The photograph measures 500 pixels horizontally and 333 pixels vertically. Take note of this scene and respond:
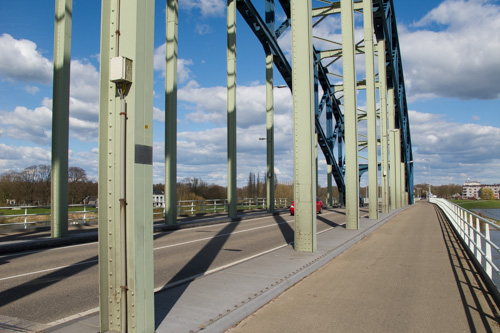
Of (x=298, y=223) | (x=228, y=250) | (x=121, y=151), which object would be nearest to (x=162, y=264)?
(x=228, y=250)

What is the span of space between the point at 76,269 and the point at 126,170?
555 cm

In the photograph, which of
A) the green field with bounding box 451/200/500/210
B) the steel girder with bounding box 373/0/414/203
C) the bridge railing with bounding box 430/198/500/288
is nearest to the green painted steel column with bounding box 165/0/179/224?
the bridge railing with bounding box 430/198/500/288

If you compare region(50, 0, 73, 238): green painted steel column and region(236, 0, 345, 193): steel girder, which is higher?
region(236, 0, 345, 193): steel girder

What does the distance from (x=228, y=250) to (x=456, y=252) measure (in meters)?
6.78

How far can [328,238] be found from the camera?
12.8m

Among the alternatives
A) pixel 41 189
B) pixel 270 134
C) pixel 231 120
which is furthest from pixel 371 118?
pixel 41 189

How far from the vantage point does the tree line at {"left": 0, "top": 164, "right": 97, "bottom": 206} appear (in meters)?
45.2

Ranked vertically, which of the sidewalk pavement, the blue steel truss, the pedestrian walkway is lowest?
the pedestrian walkway

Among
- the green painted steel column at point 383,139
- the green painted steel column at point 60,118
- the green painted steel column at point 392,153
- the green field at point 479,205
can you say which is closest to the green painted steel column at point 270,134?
the green painted steel column at point 383,139

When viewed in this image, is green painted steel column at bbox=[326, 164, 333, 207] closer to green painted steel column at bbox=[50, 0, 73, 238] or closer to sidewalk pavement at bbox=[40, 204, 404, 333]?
green painted steel column at bbox=[50, 0, 73, 238]

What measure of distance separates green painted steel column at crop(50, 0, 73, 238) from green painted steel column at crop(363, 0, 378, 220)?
15598 mm

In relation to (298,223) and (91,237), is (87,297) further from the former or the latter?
(91,237)

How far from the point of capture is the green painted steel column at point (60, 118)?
13453 millimetres

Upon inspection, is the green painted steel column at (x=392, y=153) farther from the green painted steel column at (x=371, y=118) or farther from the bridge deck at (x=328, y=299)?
the bridge deck at (x=328, y=299)
